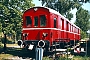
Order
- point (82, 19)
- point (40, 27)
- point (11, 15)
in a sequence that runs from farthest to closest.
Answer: point (82, 19)
point (11, 15)
point (40, 27)

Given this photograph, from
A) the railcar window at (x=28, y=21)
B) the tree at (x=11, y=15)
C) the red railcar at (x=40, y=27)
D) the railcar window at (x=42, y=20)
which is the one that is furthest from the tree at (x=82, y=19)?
the railcar window at (x=42, y=20)

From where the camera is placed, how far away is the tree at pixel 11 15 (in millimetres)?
23891

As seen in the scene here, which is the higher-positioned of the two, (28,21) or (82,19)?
(28,21)

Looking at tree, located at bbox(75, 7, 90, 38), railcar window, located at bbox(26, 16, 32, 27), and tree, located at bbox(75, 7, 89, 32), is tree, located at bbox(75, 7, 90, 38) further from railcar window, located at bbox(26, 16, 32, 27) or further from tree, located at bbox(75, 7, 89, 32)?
railcar window, located at bbox(26, 16, 32, 27)

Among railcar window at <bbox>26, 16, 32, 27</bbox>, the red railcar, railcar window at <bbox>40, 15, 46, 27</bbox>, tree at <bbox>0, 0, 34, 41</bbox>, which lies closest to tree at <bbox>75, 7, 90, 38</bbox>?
tree at <bbox>0, 0, 34, 41</bbox>

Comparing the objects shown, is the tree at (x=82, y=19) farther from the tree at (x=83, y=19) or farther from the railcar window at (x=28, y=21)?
the railcar window at (x=28, y=21)

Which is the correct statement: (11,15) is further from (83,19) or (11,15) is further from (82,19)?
(83,19)

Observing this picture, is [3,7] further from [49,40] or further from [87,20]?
[87,20]

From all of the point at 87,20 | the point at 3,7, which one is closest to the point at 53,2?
the point at 3,7

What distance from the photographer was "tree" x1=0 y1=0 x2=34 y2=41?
78.4 ft

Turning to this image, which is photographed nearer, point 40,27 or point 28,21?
point 40,27

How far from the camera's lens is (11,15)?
24734 millimetres

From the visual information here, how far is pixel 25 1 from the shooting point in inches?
1045

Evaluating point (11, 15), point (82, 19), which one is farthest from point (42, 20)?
point (82, 19)
